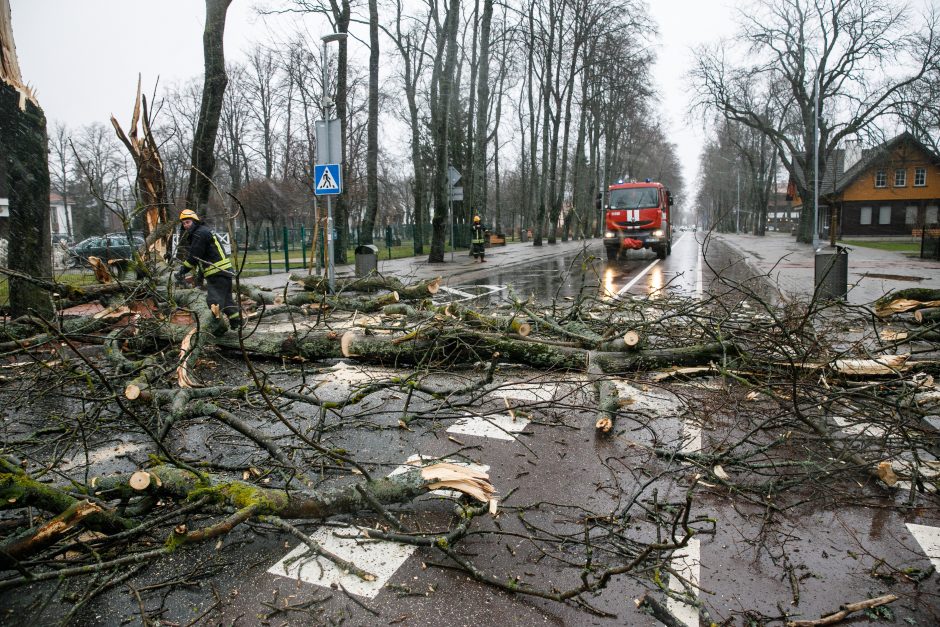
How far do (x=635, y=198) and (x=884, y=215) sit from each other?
128ft

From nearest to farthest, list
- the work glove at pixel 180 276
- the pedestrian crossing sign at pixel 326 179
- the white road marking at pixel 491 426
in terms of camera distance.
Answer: the white road marking at pixel 491 426 → the work glove at pixel 180 276 → the pedestrian crossing sign at pixel 326 179

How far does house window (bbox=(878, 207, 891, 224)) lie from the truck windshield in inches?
1503

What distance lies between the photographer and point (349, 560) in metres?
2.80

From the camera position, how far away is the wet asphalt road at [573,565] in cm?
245

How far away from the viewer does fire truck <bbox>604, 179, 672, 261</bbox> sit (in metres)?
23.6

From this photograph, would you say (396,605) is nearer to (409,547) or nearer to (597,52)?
(409,547)

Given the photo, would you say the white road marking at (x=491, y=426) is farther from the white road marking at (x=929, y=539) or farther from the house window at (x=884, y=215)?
the house window at (x=884, y=215)

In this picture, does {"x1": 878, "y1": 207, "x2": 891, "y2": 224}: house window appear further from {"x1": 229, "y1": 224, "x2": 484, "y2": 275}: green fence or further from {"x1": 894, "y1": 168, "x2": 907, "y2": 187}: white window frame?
{"x1": 229, "y1": 224, "x2": 484, "y2": 275}: green fence

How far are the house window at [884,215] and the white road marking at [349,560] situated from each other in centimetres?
5979

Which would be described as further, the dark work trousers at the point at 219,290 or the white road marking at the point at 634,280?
the white road marking at the point at 634,280

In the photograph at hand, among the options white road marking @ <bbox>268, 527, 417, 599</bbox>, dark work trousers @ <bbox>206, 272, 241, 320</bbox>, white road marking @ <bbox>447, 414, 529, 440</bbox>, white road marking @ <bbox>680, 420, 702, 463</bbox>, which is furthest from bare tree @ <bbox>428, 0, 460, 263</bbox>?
white road marking @ <bbox>268, 527, 417, 599</bbox>

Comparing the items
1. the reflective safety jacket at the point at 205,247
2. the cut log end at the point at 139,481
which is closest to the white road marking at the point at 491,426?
the cut log end at the point at 139,481

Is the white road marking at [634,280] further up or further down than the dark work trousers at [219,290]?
further down

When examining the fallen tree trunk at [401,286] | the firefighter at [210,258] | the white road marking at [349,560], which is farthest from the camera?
the fallen tree trunk at [401,286]
